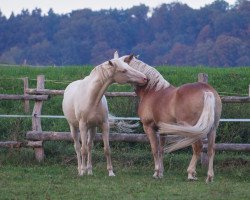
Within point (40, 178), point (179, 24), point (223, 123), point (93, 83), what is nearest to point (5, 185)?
point (40, 178)

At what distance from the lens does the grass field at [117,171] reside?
9289 millimetres

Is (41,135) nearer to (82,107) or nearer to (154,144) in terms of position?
(82,107)

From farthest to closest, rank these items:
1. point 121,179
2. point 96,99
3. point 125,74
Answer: point 96,99
point 125,74
point 121,179

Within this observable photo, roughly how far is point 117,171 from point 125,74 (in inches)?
74.6

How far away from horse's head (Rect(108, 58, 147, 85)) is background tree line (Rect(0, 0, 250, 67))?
140 feet

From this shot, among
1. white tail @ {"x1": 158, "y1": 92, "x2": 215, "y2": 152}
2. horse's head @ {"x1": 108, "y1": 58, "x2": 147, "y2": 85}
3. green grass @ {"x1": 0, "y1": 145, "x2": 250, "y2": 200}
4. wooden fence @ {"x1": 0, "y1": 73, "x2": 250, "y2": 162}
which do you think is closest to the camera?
green grass @ {"x1": 0, "y1": 145, "x2": 250, "y2": 200}

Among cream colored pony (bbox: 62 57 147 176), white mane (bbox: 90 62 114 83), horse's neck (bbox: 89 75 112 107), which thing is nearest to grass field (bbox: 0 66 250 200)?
cream colored pony (bbox: 62 57 147 176)

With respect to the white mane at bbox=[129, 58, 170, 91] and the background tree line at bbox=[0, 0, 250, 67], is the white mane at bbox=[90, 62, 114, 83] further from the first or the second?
the background tree line at bbox=[0, 0, 250, 67]

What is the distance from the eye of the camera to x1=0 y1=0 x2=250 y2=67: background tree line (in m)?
60.7

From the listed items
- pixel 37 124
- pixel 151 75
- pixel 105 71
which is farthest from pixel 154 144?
pixel 37 124

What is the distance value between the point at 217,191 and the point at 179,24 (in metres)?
64.7

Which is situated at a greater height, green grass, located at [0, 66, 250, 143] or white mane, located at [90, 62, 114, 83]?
white mane, located at [90, 62, 114, 83]

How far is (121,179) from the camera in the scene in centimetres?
1089

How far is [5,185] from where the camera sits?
10.1 meters
